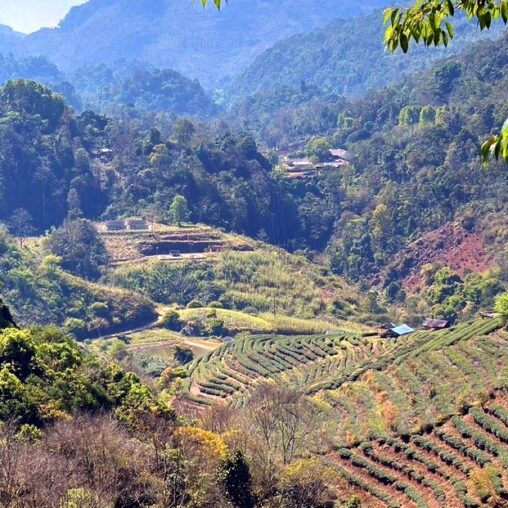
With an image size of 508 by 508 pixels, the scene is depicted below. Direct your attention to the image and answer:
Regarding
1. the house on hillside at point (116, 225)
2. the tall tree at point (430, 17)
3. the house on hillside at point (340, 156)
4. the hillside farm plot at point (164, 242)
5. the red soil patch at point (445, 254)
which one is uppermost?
the tall tree at point (430, 17)

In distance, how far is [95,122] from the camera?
4139 inches

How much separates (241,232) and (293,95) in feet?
305

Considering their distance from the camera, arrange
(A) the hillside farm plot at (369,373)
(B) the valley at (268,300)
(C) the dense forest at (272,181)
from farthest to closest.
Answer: (C) the dense forest at (272,181) → (A) the hillside farm plot at (369,373) → (B) the valley at (268,300)

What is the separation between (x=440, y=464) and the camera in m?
26.5

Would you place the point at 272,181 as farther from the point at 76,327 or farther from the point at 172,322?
the point at 76,327

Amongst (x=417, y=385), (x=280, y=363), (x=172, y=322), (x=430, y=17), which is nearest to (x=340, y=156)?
(x=172, y=322)

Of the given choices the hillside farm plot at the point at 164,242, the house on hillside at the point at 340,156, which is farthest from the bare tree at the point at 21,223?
the house on hillside at the point at 340,156

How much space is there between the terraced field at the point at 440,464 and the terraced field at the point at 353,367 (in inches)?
60.0

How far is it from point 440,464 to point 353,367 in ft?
53.8

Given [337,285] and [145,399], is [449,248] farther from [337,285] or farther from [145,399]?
[145,399]

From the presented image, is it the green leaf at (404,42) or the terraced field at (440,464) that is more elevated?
the green leaf at (404,42)

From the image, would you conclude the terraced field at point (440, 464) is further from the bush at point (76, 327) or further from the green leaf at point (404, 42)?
the bush at point (76, 327)

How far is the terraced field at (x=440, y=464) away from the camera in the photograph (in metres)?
24.2

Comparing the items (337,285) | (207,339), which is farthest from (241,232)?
(207,339)
